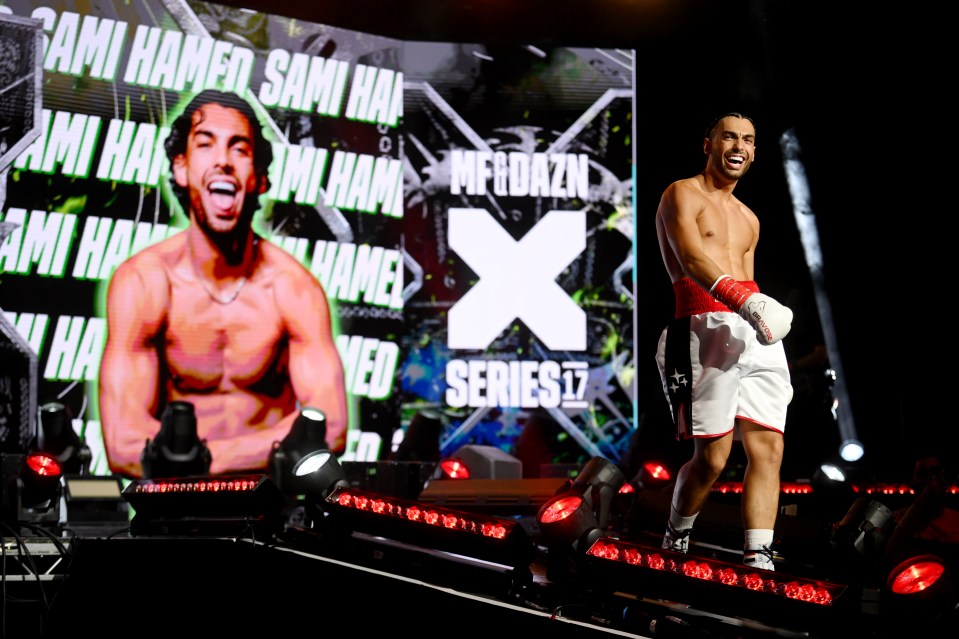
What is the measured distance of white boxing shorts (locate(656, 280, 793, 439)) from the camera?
3109 millimetres

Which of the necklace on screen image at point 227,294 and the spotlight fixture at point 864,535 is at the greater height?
the necklace on screen image at point 227,294

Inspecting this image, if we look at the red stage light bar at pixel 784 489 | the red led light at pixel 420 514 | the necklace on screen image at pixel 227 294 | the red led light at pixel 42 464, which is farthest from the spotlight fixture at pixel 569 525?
the necklace on screen image at pixel 227 294

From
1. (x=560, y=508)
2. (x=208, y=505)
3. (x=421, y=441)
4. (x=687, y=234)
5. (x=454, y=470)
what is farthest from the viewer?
(x=421, y=441)

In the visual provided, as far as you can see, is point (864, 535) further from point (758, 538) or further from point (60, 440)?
point (60, 440)

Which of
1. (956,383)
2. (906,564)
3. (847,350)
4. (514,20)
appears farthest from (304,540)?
(514,20)

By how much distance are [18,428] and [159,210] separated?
6.41 feet

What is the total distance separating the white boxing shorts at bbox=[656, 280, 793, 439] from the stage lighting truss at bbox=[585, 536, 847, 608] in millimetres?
563

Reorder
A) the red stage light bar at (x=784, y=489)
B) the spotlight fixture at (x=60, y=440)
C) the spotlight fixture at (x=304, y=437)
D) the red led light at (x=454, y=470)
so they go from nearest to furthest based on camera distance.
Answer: the red stage light bar at (x=784, y=489) < the red led light at (x=454, y=470) < the spotlight fixture at (x=60, y=440) < the spotlight fixture at (x=304, y=437)

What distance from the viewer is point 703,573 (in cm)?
249

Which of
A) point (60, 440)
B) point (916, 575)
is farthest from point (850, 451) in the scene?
point (60, 440)

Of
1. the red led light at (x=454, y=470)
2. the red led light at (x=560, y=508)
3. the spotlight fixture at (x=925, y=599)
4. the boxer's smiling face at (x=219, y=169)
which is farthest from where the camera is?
the boxer's smiling face at (x=219, y=169)

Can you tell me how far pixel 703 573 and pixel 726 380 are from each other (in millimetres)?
779

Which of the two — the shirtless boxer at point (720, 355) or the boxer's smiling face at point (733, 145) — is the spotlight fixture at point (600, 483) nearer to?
the shirtless boxer at point (720, 355)

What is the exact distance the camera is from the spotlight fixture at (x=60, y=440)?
5562 millimetres
